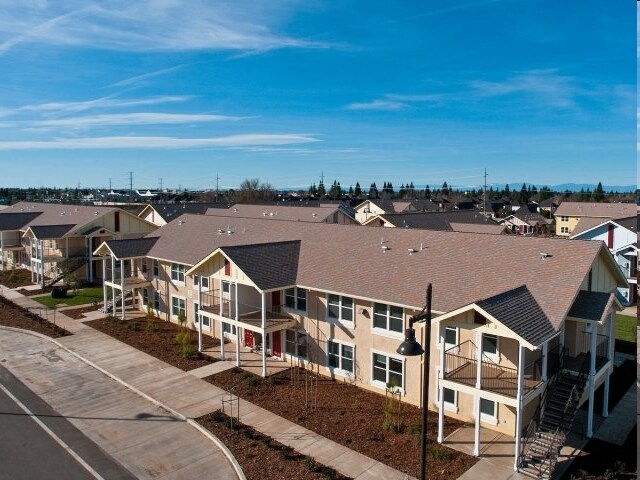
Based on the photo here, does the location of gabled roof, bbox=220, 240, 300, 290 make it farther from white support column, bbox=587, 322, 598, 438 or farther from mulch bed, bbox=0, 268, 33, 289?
mulch bed, bbox=0, 268, 33, 289

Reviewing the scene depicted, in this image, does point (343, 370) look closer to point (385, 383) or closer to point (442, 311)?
point (385, 383)

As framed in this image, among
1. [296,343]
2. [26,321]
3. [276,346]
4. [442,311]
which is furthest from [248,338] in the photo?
[26,321]

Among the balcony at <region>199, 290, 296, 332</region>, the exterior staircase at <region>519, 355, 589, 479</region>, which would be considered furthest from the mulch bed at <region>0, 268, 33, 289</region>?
the exterior staircase at <region>519, 355, 589, 479</region>

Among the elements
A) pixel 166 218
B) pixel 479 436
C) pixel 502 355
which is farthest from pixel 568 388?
pixel 166 218

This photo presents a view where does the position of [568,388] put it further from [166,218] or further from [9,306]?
[166,218]

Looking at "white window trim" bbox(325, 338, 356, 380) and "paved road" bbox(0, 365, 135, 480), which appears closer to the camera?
"paved road" bbox(0, 365, 135, 480)

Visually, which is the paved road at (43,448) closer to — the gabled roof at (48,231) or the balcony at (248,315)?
the balcony at (248,315)

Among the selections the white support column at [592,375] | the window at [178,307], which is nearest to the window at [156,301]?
the window at [178,307]
